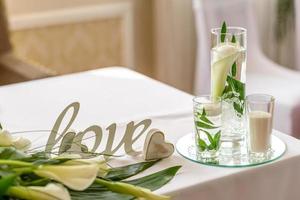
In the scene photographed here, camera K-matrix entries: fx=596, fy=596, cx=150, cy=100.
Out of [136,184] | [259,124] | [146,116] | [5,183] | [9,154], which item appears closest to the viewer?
[5,183]

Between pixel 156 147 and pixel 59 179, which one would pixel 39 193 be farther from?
pixel 156 147

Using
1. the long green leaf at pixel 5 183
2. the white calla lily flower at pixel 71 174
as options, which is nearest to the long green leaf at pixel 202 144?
the white calla lily flower at pixel 71 174

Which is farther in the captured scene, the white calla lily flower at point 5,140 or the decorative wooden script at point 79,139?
the decorative wooden script at point 79,139

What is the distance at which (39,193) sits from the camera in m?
0.94

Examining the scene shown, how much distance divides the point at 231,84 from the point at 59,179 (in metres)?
0.51

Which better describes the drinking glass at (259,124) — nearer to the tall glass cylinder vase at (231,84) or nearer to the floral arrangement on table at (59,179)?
the tall glass cylinder vase at (231,84)

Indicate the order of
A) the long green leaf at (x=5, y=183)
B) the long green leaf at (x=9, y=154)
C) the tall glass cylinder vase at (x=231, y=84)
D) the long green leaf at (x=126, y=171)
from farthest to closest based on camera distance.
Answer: the tall glass cylinder vase at (x=231, y=84)
the long green leaf at (x=126, y=171)
the long green leaf at (x=9, y=154)
the long green leaf at (x=5, y=183)

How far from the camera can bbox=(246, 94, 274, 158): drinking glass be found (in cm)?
127

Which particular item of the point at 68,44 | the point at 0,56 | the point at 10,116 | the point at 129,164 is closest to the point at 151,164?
the point at 129,164

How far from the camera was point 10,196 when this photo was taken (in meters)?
0.95

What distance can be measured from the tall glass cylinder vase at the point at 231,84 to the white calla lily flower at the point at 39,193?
0.46 m

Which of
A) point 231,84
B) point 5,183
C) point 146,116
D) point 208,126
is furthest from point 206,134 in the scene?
point 5,183

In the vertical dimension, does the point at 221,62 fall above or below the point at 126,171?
above

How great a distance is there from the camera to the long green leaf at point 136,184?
1.06 meters
